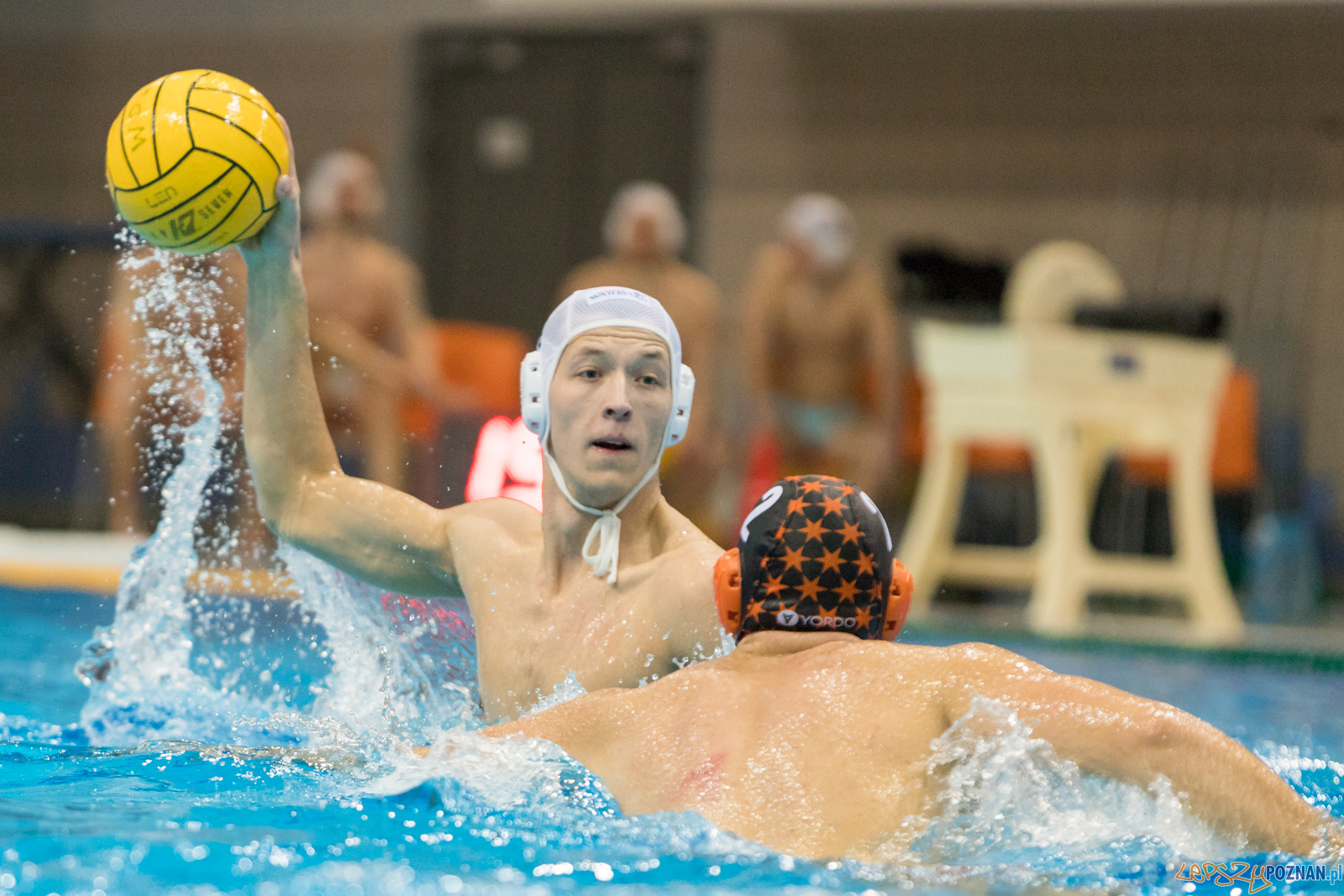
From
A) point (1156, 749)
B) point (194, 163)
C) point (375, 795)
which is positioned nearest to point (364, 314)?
point (194, 163)

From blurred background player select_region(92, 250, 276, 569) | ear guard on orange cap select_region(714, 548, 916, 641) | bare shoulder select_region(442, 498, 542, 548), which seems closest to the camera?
ear guard on orange cap select_region(714, 548, 916, 641)

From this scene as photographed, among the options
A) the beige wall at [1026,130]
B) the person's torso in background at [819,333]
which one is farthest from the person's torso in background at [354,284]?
the beige wall at [1026,130]

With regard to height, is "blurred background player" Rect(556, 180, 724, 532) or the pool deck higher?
"blurred background player" Rect(556, 180, 724, 532)

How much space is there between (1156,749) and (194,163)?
6.93ft

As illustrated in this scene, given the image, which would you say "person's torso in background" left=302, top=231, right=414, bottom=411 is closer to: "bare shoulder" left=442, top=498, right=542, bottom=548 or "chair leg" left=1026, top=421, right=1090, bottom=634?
"chair leg" left=1026, top=421, right=1090, bottom=634

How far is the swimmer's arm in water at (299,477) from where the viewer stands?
3252mm

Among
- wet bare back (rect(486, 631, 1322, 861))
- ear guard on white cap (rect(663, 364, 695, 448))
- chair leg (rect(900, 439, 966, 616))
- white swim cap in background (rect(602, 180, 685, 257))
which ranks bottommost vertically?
chair leg (rect(900, 439, 966, 616))

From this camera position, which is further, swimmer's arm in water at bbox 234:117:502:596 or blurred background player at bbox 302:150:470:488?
blurred background player at bbox 302:150:470:488

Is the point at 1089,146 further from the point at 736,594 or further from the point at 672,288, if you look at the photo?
the point at 736,594

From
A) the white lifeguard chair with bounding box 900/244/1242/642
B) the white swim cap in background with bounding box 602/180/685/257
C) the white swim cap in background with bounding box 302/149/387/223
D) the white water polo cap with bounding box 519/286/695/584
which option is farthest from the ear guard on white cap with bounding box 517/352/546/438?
the white swim cap in background with bounding box 602/180/685/257

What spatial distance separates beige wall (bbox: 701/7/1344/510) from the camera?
10.1m

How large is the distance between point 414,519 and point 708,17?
8.51 m

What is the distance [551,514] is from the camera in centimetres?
302

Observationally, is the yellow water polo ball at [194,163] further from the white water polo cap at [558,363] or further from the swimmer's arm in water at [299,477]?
the white water polo cap at [558,363]
